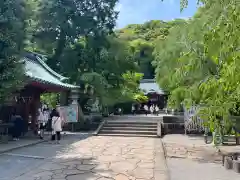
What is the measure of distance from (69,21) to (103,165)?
1588cm

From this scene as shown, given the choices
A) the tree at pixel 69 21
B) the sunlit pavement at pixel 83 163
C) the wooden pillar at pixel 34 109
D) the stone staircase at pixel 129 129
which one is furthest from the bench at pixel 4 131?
the tree at pixel 69 21

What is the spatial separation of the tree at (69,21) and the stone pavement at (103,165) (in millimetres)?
12599

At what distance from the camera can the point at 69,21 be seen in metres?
21.7

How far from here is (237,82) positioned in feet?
8.82

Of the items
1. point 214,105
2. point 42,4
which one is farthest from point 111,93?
point 214,105

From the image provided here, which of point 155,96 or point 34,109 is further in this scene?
point 155,96

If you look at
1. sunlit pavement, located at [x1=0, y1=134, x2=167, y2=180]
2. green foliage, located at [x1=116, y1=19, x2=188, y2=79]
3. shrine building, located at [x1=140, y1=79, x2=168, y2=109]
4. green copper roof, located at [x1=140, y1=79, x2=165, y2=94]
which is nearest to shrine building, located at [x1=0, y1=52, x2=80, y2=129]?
sunlit pavement, located at [x1=0, y1=134, x2=167, y2=180]

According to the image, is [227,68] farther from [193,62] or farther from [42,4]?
[42,4]

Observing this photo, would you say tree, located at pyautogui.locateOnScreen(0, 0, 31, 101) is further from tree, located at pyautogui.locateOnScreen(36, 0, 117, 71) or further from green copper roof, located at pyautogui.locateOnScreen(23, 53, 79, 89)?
tree, located at pyautogui.locateOnScreen(36, 0, 117, 71)

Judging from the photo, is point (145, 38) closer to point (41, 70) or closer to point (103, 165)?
point (41, 70)

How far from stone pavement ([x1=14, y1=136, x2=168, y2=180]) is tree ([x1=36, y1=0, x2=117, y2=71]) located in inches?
496

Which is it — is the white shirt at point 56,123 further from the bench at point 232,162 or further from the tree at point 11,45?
the bench at point 232,162

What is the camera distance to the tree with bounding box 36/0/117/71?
2067cm

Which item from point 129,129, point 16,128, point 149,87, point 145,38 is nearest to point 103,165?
point 16,128
